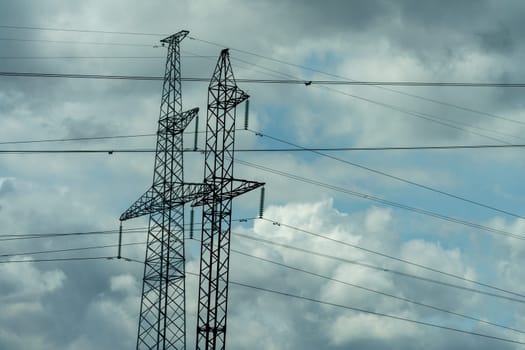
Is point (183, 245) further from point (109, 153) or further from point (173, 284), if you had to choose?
point (109, 153)

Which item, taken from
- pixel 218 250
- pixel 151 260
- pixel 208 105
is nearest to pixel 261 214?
pixel 218 250

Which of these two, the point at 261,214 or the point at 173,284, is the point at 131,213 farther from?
the point at 261,214

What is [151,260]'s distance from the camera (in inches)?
3076

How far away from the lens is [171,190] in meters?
77.2

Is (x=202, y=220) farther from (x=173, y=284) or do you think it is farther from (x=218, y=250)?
(x=173, y=284)

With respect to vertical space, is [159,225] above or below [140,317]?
above

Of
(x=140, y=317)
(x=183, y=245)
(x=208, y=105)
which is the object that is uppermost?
(x=208, y=105)

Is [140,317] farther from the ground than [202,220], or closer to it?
closer to it

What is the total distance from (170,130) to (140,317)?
1535 centimetres

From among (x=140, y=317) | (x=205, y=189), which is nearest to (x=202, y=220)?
(x=205, y=189)

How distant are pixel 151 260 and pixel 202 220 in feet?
37.0

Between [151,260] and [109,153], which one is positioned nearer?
[109,153]

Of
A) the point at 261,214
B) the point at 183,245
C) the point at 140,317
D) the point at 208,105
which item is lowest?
the point at 140,317

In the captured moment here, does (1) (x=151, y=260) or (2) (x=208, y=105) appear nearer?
(2) (x=208, y=105)
